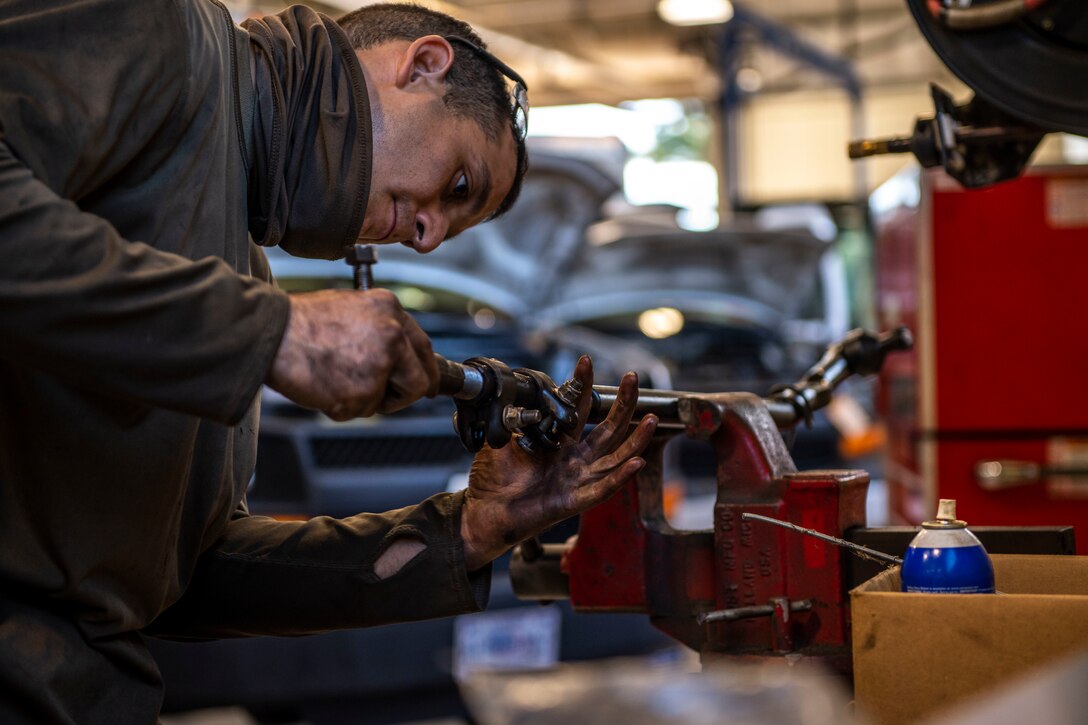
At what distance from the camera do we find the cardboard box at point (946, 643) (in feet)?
3.60

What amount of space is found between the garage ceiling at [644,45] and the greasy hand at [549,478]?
11.8 meters

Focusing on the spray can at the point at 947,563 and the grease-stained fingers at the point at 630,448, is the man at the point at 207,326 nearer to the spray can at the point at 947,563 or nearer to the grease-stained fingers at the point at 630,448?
the grease-stained fingers at the point at 630,448

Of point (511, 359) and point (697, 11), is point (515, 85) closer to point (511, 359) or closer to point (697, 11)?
point (511, 359)

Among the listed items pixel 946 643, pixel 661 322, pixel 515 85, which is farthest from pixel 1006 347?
pixel 661 322

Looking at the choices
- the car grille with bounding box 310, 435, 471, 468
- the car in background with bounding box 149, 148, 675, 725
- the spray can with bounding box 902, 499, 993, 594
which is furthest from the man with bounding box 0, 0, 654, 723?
the car grille with bounding box 310, 435, 471, 468

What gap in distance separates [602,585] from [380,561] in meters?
0.30

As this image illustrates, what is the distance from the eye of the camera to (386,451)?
3.62 metres

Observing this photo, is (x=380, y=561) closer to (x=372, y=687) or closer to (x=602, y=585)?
(x=602, y=585)

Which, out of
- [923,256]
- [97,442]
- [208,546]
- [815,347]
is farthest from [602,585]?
[815,347]

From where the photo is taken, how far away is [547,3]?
13719 millimetres

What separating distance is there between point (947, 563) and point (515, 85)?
0.83 meters

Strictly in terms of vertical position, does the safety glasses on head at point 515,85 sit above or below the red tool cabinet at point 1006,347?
above

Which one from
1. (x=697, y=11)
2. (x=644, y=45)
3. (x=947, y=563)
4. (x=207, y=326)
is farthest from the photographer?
(x=644, y=45)

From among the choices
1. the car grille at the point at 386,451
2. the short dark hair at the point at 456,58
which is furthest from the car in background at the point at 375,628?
the short dark hair at the point at 456,58
